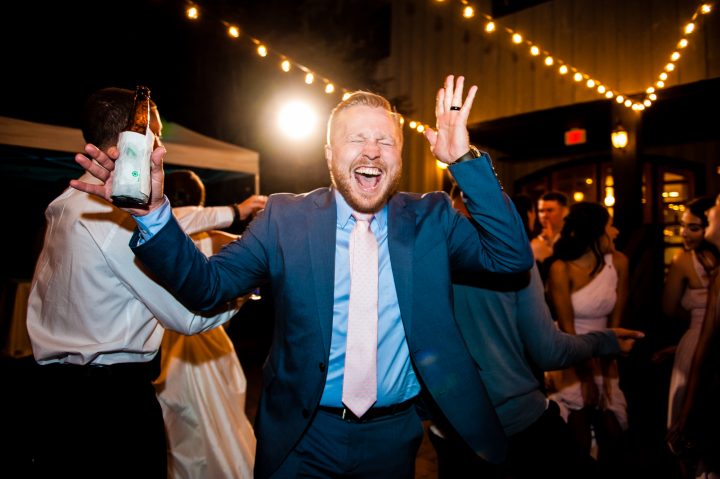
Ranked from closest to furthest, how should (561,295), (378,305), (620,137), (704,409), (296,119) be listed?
(378,305), (704,409), (561,295), (620,137), (296,119)

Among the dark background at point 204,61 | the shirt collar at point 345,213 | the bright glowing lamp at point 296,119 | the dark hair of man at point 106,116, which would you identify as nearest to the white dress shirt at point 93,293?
the dark hair of man at point 106,116

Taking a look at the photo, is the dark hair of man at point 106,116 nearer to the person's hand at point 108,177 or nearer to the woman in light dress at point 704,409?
the person's hand at point 108,177

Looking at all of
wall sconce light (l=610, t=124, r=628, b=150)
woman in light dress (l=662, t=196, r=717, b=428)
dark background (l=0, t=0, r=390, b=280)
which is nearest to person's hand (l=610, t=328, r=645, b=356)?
woman in light dress (l=662, t=196, r=717, b=428)

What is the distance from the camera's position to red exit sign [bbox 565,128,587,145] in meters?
7.90

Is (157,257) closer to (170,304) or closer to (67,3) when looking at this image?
(170,304)

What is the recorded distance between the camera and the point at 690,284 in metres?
3.76

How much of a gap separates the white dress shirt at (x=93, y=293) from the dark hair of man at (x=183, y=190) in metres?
1.26

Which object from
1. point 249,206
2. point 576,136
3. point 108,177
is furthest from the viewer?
point 576,136

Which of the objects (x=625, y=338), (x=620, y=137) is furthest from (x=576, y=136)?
(x=625, y=338)

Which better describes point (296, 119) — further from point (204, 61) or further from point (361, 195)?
point (361, 195)

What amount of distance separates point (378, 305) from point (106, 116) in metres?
1.25

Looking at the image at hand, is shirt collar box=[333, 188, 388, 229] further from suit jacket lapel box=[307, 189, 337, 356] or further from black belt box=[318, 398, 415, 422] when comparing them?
black belt box=[318, 398, 415, 422]

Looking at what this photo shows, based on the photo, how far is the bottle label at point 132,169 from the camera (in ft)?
3.90

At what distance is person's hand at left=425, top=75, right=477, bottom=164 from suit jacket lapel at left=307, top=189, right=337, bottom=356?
18.5 inches
